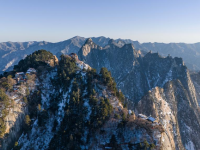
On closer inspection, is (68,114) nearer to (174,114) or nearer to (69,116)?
(69,116)

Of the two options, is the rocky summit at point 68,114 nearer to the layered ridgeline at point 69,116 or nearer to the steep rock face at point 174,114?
the layered ridgeline at point 69,116

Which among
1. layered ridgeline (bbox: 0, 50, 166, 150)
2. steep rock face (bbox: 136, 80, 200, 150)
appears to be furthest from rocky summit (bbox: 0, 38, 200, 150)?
steep rock face (bbox: 136, 80, 200, 150)

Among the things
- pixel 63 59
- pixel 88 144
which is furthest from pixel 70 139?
pixel 63 59

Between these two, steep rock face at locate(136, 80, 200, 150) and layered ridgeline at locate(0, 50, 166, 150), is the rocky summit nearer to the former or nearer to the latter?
layered ridgeline at locate(0, 50, 166, 150)

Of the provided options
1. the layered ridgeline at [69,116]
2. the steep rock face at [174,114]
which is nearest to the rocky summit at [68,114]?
the layered ridgeline at [69,116]

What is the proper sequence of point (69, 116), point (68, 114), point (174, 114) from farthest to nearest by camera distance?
point (174, 114), point (68, 114), point (69, 116)

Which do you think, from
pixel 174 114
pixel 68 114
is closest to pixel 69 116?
pixel 68 114

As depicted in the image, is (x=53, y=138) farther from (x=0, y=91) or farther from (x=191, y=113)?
(x=191, y=113)

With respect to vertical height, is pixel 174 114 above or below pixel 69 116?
below
